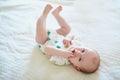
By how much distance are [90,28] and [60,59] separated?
0.41m

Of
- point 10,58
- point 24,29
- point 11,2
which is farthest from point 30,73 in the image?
point 11,2

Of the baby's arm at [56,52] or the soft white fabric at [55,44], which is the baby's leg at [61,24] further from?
the baby's arm at [56,52]

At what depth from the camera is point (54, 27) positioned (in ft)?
5.07

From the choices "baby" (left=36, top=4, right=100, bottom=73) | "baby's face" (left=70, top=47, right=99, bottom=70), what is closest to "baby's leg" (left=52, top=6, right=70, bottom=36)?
"baby" (left=36, top=4, right=100, bottom=73)

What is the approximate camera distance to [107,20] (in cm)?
161

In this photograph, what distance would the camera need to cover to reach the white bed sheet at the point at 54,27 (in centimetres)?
120

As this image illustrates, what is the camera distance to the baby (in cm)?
121

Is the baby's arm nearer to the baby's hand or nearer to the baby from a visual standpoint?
the baby

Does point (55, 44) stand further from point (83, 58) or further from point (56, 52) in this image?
point (83, 58)

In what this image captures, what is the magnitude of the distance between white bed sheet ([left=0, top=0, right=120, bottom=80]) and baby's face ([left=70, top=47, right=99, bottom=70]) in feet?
0.15

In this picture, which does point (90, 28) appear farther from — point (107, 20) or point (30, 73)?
point (30, 73)

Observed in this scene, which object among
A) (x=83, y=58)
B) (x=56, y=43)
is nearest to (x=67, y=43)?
(x=56, y=43)

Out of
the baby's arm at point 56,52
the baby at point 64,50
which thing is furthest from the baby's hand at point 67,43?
the baby's arm at point 56,52

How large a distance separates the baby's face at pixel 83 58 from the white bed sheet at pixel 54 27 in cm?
5
